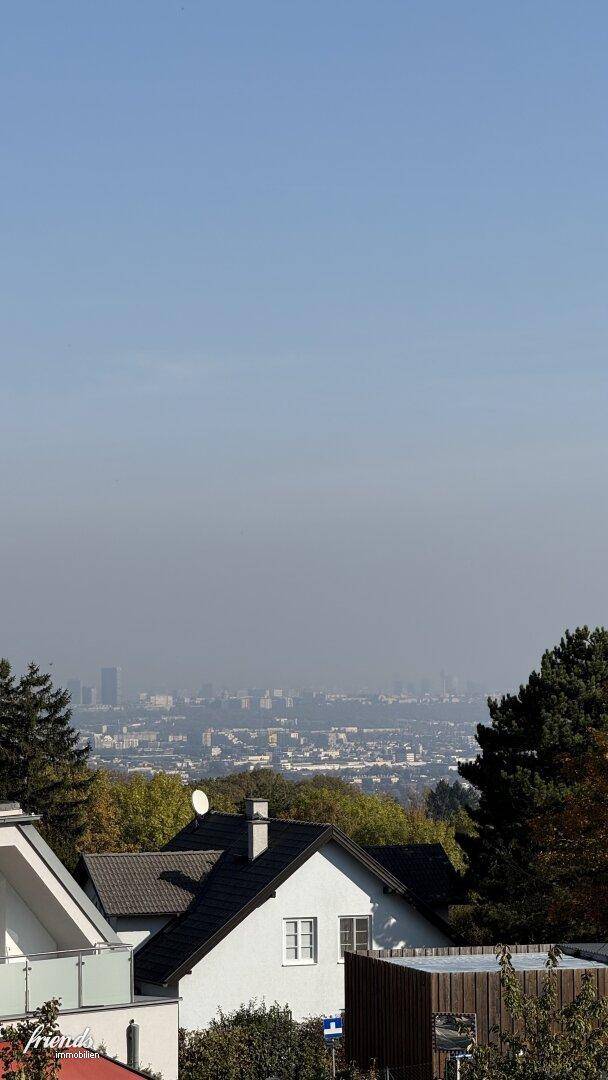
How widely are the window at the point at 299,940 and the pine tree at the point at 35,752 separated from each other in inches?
1244

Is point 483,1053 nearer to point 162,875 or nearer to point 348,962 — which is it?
point 348,962

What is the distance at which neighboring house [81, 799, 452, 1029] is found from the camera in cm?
3647

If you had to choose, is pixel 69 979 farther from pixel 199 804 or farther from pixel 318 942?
pixel 199 804

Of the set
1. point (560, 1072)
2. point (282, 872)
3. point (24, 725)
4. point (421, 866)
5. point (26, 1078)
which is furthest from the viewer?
point (24, 725)

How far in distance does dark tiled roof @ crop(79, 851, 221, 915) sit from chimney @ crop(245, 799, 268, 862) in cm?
168

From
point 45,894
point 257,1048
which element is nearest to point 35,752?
point 257,1048

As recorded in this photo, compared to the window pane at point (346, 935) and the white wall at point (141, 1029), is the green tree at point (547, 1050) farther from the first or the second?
the window pane at point (346, 935)

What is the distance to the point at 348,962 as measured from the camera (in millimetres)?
25734

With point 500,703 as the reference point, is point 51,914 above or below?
below

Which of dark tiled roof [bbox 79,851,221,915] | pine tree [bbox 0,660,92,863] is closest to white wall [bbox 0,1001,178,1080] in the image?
dark tiled roof [bbox 79,851,221,915]

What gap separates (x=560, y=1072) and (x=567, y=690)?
109 ft

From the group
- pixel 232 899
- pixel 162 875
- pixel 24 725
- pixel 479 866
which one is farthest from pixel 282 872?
pixel 24 725

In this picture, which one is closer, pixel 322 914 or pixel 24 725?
pixel 322 914

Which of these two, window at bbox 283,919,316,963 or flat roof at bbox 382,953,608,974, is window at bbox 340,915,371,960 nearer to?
window at bbox 283,919,316,963
